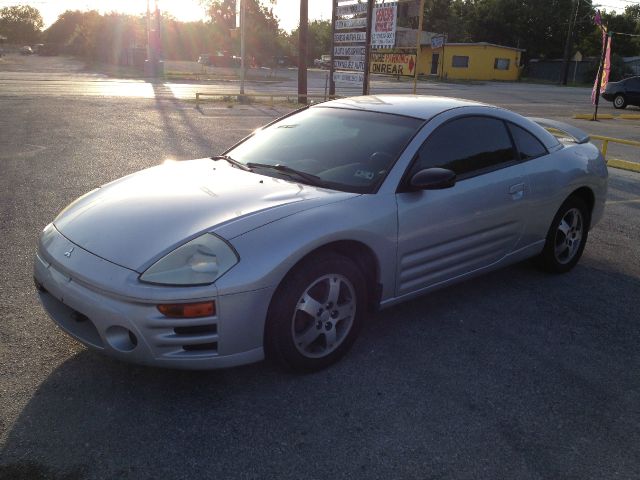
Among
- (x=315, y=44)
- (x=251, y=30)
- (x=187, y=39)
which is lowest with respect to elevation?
(x=315, y=44)

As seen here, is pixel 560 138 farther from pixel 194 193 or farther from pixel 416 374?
pixel 194 193

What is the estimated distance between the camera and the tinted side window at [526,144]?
14.9 ft

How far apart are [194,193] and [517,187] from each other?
2362mm

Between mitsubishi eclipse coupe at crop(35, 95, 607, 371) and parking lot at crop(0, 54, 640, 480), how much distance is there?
26 cm

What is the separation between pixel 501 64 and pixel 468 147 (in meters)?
57.2

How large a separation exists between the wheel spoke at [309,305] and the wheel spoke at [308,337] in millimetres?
84

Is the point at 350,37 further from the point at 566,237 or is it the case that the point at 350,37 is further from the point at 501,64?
the point at 501,64

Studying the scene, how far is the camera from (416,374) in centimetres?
336

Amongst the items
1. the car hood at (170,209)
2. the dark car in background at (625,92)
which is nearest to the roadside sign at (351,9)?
the car hood at (170,209)

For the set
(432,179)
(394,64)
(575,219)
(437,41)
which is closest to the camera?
(432,179)

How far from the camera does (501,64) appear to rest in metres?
56.4

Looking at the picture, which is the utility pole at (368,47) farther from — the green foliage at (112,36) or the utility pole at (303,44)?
the green foliage at (112,36)

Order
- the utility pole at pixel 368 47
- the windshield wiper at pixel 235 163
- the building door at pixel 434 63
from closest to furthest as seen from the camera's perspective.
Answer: the windshield wiper at pixel 235 163, the utility pole at pixel 368 47, the building door at pixel 434 63

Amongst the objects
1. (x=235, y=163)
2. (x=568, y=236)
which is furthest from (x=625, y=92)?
(x=235, y=163)
